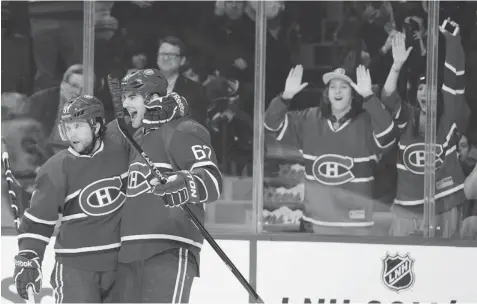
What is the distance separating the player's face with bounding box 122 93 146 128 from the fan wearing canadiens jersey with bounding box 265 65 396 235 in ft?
3.31

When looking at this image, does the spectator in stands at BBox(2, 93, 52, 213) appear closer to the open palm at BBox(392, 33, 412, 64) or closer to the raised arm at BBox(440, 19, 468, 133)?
the open palm at BBox(392, 33, 412, 64)

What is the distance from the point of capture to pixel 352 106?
4965mm

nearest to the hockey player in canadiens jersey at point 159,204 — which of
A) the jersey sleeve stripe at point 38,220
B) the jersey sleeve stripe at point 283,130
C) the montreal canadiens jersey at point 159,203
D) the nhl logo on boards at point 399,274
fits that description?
the montreal canadiens jersey at point 159,203

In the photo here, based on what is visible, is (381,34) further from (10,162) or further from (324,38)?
(10,162)

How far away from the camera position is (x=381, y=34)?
16.1 ft

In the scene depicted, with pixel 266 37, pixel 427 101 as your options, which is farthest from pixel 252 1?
pixel 427 101

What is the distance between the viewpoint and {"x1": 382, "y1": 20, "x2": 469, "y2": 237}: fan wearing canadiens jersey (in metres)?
4.86

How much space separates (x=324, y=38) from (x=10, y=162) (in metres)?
1.65

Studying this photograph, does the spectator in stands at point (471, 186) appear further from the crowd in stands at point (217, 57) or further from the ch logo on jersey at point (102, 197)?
the ch logo on jersey at point (102, 197)

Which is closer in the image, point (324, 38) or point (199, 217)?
point (199, 217)

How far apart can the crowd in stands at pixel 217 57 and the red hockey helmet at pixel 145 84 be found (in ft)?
2.74

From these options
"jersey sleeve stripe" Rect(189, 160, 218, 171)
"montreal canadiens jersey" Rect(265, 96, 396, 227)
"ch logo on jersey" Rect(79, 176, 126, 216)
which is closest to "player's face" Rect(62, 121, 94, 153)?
"ch logo on jersey" Rect(79, 176, 126, 216)

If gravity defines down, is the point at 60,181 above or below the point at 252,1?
below

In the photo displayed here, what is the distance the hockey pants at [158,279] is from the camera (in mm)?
3965
